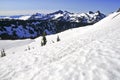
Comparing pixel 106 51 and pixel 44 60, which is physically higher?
pixel 106 51

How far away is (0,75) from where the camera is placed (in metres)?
11.8

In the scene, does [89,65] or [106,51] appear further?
[106,51]

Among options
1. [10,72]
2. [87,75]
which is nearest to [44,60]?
[10,72]

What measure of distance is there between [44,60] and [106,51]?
4.60 meters

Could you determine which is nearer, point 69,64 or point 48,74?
point 48,74

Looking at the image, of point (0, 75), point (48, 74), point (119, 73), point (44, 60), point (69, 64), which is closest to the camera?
point (119, 73)

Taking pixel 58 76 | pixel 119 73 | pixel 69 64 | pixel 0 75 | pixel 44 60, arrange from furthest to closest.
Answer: pixel 44 60 → pixel 0 75 → pixel 69 64 → pixel 58 76 → pixel 119 73

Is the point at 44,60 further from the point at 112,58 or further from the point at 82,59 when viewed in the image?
the point at 112,58

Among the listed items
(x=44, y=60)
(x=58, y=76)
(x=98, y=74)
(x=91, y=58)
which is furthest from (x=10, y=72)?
(x=98, y=74)

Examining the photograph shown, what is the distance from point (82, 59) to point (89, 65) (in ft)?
4.68

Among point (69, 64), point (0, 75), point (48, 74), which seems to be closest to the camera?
point (48, 74)

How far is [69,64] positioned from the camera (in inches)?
431

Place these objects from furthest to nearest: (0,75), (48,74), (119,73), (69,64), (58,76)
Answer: (0,75) < (69,64) < (48,74) < (58,76) < (119,73)

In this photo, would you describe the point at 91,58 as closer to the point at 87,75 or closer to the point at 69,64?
the point at 69,64
